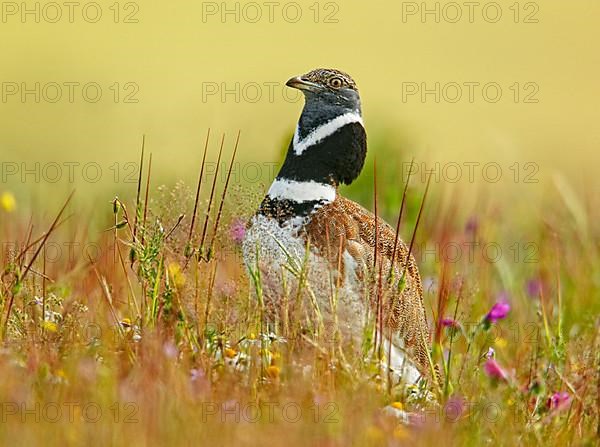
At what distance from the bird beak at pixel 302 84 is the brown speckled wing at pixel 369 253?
1.94ft

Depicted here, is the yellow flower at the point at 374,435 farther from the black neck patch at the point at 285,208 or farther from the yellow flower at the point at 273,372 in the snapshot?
the black neck patch at the point at 285,208

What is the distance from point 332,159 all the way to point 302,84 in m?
0.41

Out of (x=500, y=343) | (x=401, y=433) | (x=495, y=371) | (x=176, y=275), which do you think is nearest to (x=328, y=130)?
(x=176, y=275)

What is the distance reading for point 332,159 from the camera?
5.97 m

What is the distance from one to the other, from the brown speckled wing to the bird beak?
0.59 m

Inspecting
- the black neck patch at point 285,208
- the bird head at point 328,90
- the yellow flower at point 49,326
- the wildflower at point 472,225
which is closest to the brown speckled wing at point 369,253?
the black neck patch at point 285,208

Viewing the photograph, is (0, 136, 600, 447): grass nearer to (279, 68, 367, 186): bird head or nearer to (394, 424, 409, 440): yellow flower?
(394, 424, 409, 440): yellow flower

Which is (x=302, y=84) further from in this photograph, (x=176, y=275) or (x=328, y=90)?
(x=176, y=275)

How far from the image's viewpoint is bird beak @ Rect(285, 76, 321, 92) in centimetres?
596

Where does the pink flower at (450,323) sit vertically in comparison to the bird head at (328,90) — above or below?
below

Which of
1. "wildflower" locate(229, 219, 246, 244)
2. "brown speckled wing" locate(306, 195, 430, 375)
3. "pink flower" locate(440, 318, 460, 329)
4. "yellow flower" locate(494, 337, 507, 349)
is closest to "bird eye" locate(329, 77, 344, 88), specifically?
"brown speckled wing" locate(306, 195, 430, 375)

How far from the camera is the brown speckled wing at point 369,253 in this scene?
5.53 metres

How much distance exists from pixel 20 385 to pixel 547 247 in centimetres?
500

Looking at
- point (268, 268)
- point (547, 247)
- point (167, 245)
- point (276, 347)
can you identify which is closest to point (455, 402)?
point (276, 347)
